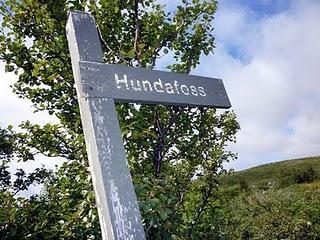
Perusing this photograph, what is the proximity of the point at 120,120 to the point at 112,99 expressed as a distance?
2198mm

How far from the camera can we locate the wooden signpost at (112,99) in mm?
1694

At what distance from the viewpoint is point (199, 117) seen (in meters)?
4.56

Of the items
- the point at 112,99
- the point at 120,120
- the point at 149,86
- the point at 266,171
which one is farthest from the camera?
the point at 266,171

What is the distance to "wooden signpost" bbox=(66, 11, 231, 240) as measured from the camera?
1.69 metres

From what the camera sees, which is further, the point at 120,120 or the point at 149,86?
the point at 120,120

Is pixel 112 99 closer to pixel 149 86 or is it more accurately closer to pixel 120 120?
pixel 149 86

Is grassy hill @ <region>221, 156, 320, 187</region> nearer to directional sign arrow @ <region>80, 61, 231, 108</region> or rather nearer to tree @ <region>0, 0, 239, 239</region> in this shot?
tree @ <region>0, 0, 239, 239</region>

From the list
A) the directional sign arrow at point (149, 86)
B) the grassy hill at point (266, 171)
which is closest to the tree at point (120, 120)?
the directional sign arrow at point (149, 86)

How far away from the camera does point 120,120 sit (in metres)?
4.14

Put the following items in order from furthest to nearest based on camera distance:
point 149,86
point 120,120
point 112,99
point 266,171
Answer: point 266,171 → point 120,120 → point 149,86 → point 112,99

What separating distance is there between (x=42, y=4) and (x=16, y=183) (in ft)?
8.50

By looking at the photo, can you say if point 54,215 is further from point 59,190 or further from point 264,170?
point 264,170

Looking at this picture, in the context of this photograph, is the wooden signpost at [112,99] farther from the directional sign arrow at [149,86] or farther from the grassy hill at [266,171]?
the grassy hill at [266,171]

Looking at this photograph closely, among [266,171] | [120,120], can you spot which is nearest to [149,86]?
[120,120]
